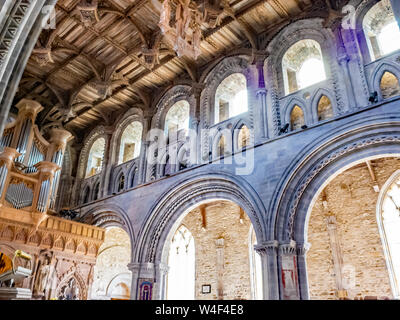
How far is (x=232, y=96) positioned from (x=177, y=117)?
105 inches

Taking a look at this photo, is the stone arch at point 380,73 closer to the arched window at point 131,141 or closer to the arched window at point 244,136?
the arched window at point 244,136

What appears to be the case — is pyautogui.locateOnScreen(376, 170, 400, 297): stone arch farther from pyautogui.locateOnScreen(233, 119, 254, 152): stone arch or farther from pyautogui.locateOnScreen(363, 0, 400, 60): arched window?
pyautogui.locateOnScreen(233, 119, 254, 152): stone arch

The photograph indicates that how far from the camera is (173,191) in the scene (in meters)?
11.8

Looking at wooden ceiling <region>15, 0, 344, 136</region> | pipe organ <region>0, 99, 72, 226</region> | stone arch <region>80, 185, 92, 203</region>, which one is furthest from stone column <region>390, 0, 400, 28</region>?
stone arch <region>80, 185, 92, 203</region>

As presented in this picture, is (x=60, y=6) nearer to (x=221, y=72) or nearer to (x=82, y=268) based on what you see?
(x=221, y=72)

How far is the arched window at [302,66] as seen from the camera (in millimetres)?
10859

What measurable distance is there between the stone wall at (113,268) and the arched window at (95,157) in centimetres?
312

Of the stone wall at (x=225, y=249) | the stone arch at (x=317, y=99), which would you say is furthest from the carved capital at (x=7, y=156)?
the stone arch at (x=317, y=99)

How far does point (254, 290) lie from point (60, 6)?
11.4 meters

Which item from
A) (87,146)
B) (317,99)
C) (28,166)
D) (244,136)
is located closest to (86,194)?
(87,146)

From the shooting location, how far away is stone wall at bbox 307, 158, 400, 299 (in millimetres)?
10391

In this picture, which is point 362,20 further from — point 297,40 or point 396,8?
point 297,40

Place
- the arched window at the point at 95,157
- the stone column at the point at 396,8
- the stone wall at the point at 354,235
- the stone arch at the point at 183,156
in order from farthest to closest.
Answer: the arched window at the point at 95,157
the stone arch at the point at 183,156
the stone wall at the point at 354,235
the stone column at the point at 396,8

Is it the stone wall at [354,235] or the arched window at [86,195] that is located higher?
the arched window at [86,195]
